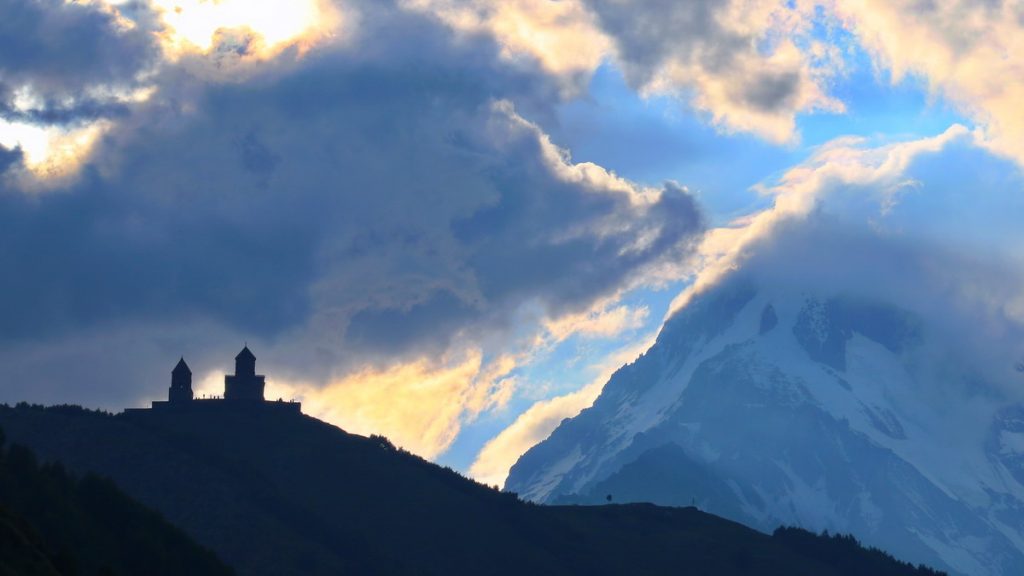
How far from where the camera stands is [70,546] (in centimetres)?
17325

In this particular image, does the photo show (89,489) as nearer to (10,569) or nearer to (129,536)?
(129,536)

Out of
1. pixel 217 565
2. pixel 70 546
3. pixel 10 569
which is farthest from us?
pixel 217 565

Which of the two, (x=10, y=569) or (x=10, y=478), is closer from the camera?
(x=10, y=569)

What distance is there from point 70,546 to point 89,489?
76.7 ft

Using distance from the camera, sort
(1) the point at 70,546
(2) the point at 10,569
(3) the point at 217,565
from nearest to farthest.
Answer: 1. (2) the point at 10,569
2. (1) the point at 70,546
3. (3) the point at 217,565

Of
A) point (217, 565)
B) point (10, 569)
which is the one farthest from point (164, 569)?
point (10, 569)

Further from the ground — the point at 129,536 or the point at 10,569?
the point at 129,536

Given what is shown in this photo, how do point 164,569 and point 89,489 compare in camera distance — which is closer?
point 164,569

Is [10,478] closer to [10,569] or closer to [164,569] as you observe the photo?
[164,569]

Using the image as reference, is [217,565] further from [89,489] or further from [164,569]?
[89,489]

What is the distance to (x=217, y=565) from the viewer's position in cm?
18488

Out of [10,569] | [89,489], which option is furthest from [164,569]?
[10,569]

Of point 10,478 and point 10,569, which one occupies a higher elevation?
point 10,478

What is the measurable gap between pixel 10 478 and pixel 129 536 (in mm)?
12682
